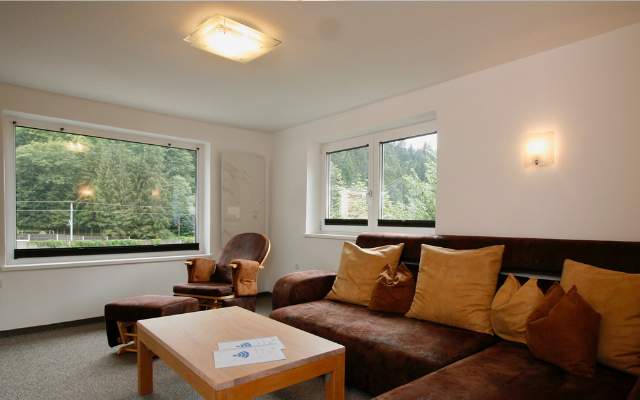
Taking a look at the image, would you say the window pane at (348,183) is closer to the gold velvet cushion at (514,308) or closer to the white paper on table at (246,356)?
the gold velvet cushion at (514,308)

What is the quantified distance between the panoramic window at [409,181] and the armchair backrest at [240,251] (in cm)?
135

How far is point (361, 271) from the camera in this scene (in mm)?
2893

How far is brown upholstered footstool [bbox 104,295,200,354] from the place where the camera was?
9.46ft

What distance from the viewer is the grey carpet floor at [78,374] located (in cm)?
226

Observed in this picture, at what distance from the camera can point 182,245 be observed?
183 inches

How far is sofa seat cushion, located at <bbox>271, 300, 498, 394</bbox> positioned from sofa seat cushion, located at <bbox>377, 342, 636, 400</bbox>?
18 centimetres

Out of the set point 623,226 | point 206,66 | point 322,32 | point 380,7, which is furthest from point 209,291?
point 623,226

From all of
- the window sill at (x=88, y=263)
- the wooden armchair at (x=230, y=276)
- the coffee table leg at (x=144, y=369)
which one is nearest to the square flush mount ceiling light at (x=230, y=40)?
the coffee table leg at (x=144, y=369)

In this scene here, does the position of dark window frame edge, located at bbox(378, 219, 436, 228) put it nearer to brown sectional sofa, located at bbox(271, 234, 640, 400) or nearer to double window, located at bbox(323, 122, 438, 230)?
double window, located at bbox(323, 122, 438, 230)

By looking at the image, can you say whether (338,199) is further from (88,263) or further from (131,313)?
(88,263)

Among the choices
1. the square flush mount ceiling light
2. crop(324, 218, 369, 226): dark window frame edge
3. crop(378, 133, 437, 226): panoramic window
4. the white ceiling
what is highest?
the white ceiling

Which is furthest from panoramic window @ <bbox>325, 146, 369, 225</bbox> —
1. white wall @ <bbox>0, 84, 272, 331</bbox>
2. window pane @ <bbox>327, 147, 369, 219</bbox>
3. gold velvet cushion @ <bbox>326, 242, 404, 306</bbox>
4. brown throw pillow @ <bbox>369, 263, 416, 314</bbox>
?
white wall @ <bbox>0, 84, 272, 331</bbox>

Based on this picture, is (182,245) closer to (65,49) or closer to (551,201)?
(65,49)

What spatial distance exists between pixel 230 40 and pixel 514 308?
2358mm
